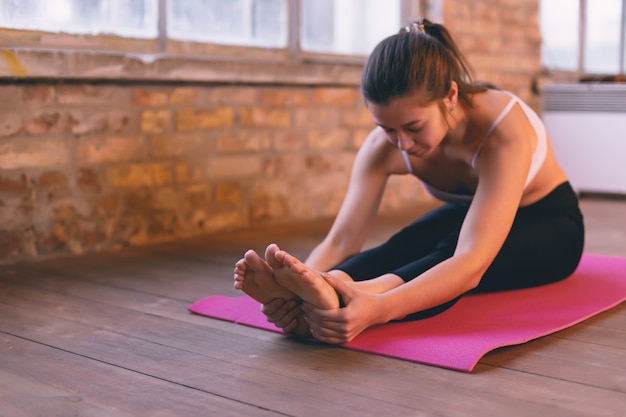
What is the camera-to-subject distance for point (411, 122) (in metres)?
2.06

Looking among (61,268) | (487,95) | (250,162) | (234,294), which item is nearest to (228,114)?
(250,162)

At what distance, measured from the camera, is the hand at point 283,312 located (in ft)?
6.54

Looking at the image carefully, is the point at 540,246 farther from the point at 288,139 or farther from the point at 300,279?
the point at 288,139

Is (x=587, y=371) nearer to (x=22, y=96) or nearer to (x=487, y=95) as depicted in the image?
(x=487, y=95)

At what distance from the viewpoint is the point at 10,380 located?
5.86ft

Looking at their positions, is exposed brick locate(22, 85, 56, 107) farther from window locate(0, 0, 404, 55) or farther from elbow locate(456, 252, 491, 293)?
elbow locate(456, 252, 491, 293)

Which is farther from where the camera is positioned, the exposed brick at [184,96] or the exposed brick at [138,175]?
the exposed brick at [184,96]

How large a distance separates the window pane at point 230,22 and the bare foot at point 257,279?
6.89ft

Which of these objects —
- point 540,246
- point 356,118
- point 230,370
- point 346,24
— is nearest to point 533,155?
point 540,246

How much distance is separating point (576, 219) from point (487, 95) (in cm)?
58

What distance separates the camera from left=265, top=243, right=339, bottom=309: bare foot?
1.81m

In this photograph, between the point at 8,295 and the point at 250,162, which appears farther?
the point at 250,162

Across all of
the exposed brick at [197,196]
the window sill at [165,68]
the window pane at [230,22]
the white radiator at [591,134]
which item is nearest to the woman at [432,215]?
the window sill at [165,68]

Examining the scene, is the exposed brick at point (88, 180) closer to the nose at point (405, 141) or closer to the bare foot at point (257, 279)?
the bare foot at point (257, 279)
